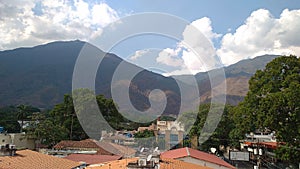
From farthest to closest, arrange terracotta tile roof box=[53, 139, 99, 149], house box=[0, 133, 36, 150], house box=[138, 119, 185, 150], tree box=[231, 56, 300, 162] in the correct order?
house box=[138, 119, 185, 150]
house box=[0, 133, 36, 150]
terracotta tile roof box=[53, 139, 99, 149]
tree box=[231, 56, 300, 162]

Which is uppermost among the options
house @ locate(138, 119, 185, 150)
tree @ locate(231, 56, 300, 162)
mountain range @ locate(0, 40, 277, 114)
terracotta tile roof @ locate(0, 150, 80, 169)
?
mountain range @ locate(0, 40, 277, 114)

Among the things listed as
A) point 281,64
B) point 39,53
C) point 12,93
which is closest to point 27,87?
point 12,93

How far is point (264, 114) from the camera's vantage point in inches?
548

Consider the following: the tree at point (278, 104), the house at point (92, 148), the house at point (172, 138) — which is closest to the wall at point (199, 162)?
the tree at point (278, 104)

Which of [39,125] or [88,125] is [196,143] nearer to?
[88,125]

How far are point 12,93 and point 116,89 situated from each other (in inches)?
3544

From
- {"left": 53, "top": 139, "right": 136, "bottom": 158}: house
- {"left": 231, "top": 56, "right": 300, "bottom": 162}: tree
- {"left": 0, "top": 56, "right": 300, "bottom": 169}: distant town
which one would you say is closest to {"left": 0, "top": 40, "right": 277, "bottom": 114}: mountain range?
{"left": 53, "top": 139, "right": 136, "bottom": 158}: house

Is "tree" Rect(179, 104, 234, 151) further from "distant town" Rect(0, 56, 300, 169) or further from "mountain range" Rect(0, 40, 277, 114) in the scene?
"mountain range" Rect(0, 40, 277, 114)

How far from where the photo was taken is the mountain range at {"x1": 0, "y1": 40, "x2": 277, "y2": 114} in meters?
22.7

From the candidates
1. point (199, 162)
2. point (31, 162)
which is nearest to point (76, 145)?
point (199, 162)

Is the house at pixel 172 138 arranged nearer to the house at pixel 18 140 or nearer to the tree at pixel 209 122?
the tree at pixel 209 122

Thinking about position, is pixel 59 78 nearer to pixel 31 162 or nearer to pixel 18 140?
pixel 18 140

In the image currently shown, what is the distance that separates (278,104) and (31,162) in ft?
32.6

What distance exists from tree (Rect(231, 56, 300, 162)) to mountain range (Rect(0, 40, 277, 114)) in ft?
10.7
